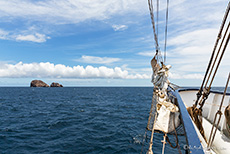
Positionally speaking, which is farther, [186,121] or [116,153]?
[116,153]

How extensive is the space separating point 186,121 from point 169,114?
52.4 inches

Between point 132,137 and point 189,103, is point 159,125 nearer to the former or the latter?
point 189,103

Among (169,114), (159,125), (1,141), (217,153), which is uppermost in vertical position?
(169,114)

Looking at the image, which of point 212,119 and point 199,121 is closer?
point 199,121

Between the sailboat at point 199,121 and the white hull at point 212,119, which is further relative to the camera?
the white hull at point 212,119

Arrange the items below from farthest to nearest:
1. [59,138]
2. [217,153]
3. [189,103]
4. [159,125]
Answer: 1. [59,138]
2. [189,103]
3. [159,125]
4. [217,153]

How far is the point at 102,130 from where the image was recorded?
1311cm

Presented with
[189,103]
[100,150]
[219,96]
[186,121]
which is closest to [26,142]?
[100,150]

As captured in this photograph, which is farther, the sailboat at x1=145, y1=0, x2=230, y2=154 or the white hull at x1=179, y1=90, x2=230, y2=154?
the white hull at x1=179, y1=90, x2=230, y2=154

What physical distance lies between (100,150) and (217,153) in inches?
264

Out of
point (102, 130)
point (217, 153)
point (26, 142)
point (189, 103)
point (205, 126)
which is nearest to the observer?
point (217, 153)

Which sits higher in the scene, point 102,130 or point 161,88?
point 161,88

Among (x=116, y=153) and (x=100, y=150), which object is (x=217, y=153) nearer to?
(x=116, y=153)

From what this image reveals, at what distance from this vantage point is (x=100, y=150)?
9.09 m
